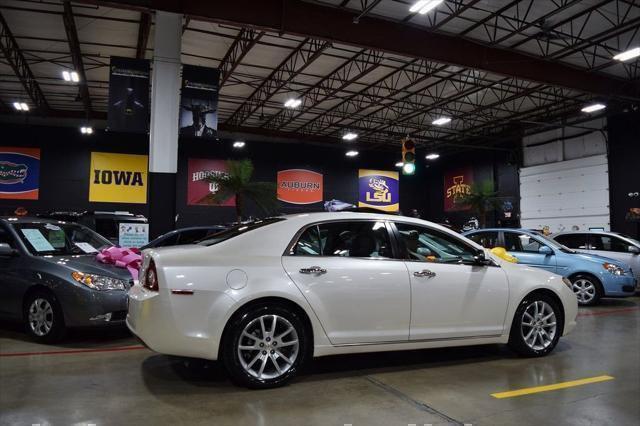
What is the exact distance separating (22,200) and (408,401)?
23.4 meters

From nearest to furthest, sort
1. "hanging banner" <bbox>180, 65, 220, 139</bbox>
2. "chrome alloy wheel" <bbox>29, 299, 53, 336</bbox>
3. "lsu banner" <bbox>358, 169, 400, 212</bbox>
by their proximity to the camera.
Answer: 1. "chrome alloy wheel" <bbox>29, 299, 53, 336</bbox>
2. "hanging banner" <bbox>180, 65, 220, 139</bbox>
3. "lsu banner" <bbox>358, 169, 400, 212</bbox>

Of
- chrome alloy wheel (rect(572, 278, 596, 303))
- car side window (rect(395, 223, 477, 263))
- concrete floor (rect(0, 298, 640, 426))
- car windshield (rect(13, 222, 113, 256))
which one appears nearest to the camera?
concrete floor (rect(0, 298, 640, 426))

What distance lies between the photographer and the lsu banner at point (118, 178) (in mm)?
22859

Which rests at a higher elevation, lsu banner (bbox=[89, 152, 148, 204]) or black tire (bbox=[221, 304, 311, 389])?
lsu banner (bbox=[89, 152, 148, 204])

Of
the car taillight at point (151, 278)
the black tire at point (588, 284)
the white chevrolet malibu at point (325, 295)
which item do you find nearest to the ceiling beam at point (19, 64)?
the car taillight at point (151, 278)

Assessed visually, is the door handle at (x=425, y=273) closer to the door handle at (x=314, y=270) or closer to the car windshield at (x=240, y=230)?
the door handle at (x=314, y=270)

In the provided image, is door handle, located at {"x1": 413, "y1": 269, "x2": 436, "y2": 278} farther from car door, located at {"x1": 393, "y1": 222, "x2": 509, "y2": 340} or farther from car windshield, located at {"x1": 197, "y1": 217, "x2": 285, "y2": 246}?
car windshield, located at {"x1": 197, "y1": 217, "x2": 285, "y2": 246}

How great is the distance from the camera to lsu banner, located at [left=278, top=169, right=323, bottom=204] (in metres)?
26.5

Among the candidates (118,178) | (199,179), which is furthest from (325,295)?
(118,178)

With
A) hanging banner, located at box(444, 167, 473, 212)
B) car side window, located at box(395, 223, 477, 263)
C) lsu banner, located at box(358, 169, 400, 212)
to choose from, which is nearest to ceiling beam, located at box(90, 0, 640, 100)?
car side window, located at box(395, 223, 477, 263)

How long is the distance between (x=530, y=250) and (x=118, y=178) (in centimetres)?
2005

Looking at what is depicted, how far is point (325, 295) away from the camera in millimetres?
3793

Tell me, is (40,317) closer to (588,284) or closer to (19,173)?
(588,284)

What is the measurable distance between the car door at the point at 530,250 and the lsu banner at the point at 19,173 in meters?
21.4
